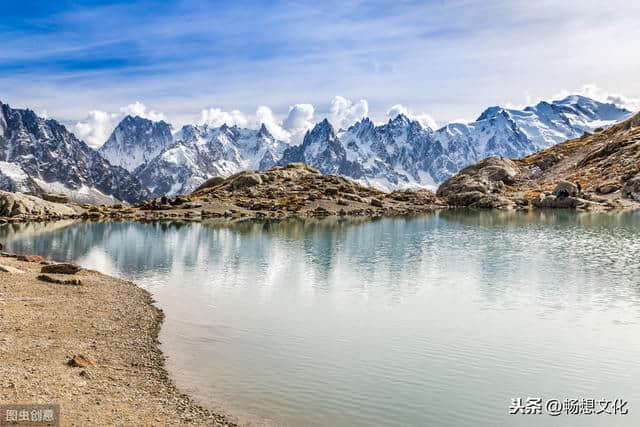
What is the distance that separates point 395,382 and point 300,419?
6.13 m

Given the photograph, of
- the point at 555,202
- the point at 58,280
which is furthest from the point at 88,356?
the point at 555,202

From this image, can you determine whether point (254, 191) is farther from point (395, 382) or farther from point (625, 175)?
point (395, 382)

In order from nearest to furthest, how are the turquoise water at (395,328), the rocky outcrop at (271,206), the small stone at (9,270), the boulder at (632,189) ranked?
1. the turquoise water at (395,328)
2. the small stone at (9,270)
3. the rocky outcrop at (271,206)
4. the boulder at (632,189)

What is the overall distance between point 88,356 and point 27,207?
467 feet

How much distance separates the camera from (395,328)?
3638 cm

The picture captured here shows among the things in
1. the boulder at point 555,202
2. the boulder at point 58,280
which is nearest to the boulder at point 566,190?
the boulder at point 555,202

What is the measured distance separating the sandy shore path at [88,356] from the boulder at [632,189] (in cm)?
18261

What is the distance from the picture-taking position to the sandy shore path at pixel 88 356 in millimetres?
21734

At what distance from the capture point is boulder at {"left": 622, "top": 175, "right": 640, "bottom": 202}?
18138cm

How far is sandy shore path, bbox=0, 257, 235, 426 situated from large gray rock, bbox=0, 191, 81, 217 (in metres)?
118

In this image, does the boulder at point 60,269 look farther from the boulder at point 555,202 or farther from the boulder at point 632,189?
the boulder at point 632,189

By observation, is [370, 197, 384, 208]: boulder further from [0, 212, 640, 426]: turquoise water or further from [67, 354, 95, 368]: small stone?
[67, 354, 95, 368]: small stone

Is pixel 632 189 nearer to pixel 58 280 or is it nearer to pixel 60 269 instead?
pixel 60 269

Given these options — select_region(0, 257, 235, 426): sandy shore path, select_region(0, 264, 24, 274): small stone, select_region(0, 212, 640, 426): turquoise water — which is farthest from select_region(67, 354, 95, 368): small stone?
select_region(0, 264, 24, 274): small stone
